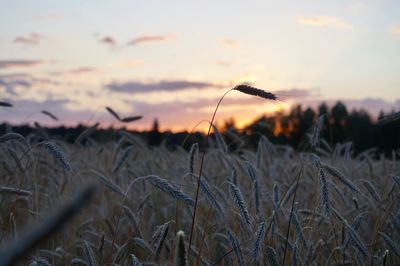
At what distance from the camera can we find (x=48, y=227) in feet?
2.36

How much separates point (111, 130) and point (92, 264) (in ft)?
31.6

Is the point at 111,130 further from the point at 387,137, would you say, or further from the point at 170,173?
the point at 387,137

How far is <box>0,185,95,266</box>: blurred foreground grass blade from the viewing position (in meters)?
0.72

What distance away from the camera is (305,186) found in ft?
22.1

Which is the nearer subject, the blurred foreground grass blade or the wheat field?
the blurred foreground grass blade

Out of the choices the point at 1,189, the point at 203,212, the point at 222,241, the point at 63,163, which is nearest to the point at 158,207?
the point at 203,212

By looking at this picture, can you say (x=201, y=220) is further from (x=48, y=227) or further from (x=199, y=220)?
(x=48, y=227)

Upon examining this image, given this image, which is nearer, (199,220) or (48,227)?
(48,227)

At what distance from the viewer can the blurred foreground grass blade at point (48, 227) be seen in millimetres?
721

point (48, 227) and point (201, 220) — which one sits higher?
point (48, 227)

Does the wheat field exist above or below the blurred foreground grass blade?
below

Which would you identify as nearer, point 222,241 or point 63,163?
point 63,163

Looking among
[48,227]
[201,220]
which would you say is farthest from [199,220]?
[48,227]

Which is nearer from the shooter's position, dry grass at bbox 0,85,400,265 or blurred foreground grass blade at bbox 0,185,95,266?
blurred foreground grass blade at bbox 0,185,95,266
